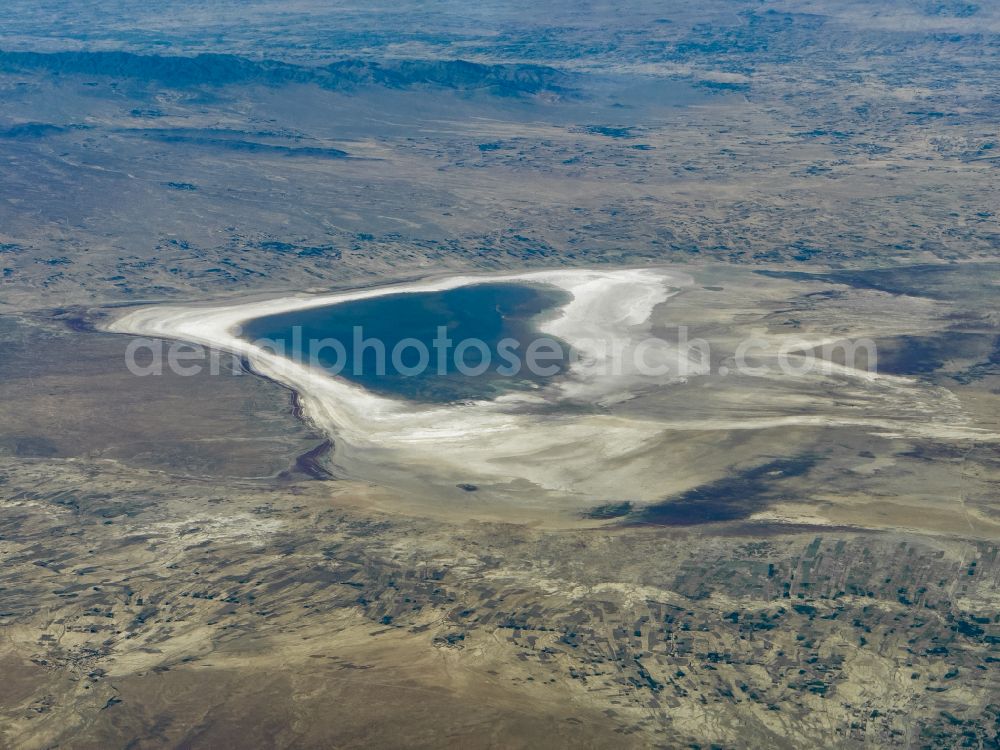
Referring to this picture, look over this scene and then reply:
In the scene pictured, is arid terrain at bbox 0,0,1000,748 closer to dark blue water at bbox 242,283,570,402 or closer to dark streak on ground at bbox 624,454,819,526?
dark streak on ground at bbox 624,454,819,526

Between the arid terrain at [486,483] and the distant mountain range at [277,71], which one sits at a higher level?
the distant mountain range at [277,71]

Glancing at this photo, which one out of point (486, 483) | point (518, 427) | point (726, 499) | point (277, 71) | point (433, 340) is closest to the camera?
point (726, 499)

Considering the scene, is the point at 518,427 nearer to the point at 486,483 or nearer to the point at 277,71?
the point at 486,483

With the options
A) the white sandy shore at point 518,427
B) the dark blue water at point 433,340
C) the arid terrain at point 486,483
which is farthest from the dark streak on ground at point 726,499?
the dark blue water at point 433,340

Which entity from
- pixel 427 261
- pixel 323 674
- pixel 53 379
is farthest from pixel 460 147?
pixel 323 674

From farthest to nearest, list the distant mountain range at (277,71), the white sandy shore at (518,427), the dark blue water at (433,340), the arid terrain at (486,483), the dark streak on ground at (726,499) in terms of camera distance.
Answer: the distant mountain range at (277,71)
the dark blue water at (433,340)
the white sandy shore at (518,427)
the dark streak on ground at (726,499)
the arid terrain at (486,483)

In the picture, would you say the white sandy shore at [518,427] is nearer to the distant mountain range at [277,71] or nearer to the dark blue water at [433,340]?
the dark blue water at [433,340]

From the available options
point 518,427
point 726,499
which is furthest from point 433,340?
point 726,499

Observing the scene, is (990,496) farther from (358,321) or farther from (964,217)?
(964,217)
